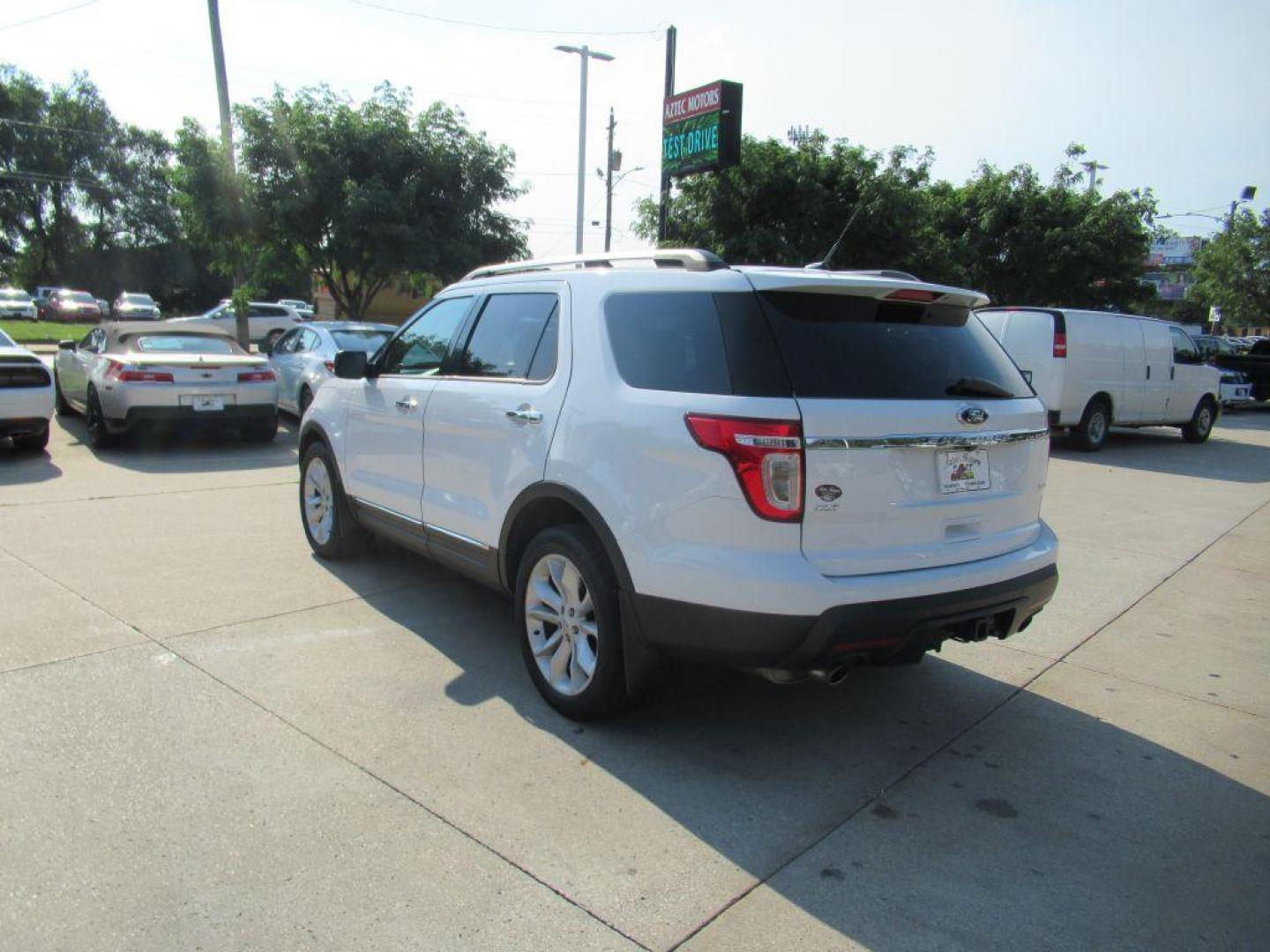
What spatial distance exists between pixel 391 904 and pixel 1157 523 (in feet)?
26.4

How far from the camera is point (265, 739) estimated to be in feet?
11.8

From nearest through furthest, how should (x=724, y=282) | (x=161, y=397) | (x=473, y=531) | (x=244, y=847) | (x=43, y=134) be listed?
(x=244, y=847) → (x=724, y=282) → (x=473, y=531) → (x=161, y=397) → (x=43, y=134)

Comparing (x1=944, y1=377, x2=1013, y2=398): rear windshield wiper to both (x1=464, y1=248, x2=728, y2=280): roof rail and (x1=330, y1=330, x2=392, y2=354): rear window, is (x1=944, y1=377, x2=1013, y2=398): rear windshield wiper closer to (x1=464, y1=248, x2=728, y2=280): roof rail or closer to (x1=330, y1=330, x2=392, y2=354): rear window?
(x1=464, y1=248, x2=728, y2=280): roof rail

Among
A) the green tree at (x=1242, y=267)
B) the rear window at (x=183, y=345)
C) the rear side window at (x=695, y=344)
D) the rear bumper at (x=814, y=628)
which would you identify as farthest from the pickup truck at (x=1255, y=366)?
the rear side window at (x=695, y=344)

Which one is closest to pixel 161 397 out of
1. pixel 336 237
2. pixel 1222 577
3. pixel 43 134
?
pixel 336 237

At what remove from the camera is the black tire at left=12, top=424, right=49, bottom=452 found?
10.1 meters

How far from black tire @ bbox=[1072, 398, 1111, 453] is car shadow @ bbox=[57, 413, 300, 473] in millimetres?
10533

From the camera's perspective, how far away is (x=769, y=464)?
312 cm

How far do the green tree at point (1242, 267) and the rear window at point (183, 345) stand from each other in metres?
33.9

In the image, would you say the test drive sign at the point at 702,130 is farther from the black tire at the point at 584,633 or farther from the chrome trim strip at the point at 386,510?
the black tire at the point at 584,633

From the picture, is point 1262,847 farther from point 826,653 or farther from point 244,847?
point 244,847

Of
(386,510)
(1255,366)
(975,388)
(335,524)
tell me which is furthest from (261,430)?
(1255,366)

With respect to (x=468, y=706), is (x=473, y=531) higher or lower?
higher

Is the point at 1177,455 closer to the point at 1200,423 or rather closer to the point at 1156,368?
the point at 1156,368
